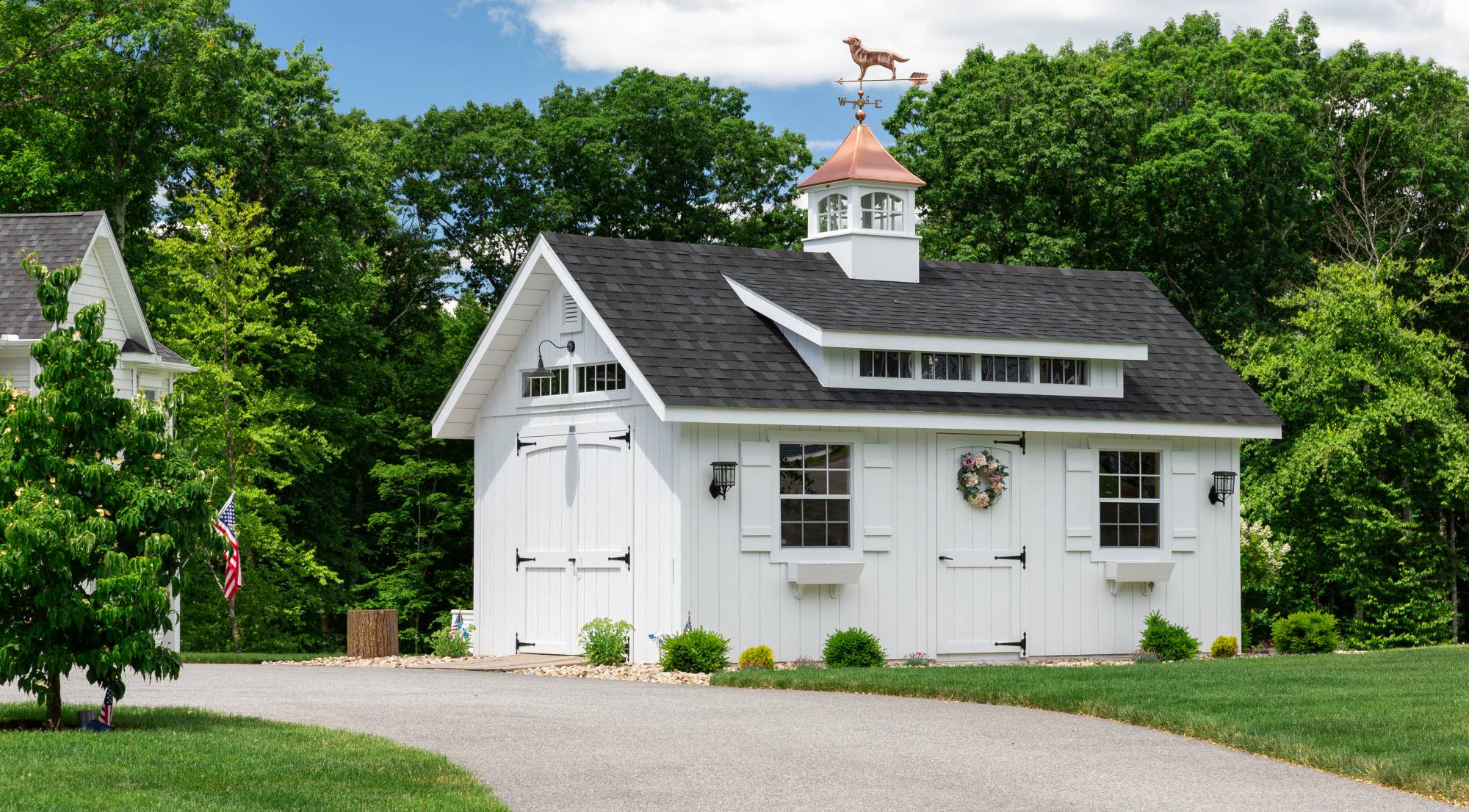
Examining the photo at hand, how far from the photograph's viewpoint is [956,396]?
73.0ft

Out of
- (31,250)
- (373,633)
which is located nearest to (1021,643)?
(373,633)

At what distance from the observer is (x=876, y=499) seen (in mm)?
21609

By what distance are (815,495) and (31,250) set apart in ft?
37.6

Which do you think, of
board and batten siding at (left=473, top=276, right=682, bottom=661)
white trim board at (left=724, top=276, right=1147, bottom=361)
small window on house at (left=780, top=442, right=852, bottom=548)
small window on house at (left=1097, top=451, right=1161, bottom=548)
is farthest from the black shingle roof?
small window on house at (left=1097, top=451, right=1161, bottom=548)

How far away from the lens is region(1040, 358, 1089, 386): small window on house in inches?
914

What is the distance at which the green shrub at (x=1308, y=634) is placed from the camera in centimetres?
2381

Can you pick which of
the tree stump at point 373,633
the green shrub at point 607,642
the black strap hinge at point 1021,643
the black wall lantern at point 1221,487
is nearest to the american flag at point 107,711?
the green shrub at point 607,642

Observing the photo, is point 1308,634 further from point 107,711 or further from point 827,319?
point 107,711

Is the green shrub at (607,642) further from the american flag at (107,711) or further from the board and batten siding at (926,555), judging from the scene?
the american flag at (107,711)

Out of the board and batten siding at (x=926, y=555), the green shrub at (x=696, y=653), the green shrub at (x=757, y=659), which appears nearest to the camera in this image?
the green shrub at (x=696, y=653)

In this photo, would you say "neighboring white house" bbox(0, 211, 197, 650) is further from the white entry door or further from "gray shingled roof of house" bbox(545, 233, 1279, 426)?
the white entry door

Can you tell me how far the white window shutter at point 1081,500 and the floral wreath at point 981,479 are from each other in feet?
3.56

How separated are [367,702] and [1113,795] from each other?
751 cm

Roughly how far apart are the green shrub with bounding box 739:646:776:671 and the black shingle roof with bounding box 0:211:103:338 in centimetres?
1005
